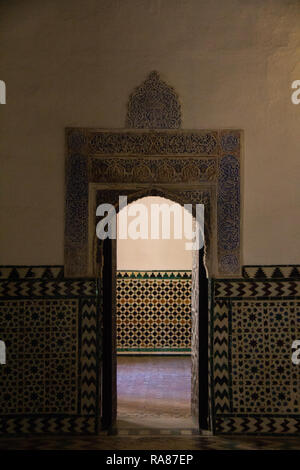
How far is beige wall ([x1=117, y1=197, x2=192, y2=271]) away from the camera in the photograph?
7504 millimetres

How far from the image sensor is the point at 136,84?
445 centimetres

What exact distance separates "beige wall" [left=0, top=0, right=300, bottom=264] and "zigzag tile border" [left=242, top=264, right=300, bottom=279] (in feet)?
0.16

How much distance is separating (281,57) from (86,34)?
4.91 ft

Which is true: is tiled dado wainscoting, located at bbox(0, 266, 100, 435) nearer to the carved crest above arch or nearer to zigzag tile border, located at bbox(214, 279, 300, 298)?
zigzag tile border, located at bbox(214, 279, 300, 298)

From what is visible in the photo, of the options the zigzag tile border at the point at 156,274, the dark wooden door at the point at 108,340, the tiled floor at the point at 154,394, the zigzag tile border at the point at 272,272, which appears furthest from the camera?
the zigzag tile border at the point at 156,274

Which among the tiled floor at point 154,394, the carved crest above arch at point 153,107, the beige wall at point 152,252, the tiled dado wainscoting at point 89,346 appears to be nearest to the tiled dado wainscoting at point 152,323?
the tiled floor at point 154,394

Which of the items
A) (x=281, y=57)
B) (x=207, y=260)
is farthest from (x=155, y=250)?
(x=281, y=57)

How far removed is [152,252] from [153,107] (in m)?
3.37

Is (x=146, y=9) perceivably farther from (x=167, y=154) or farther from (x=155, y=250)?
(x=155, y=250)

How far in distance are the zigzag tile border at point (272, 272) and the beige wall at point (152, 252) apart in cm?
303

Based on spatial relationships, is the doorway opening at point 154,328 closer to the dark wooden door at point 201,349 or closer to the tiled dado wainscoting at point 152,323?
the tiled dado wainscoting at point 152,323

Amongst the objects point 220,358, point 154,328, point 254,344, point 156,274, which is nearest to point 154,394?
point 220,358

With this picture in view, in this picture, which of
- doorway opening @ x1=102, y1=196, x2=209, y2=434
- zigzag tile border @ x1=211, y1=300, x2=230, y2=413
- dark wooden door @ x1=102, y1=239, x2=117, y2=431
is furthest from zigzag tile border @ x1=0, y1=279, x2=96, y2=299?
zigzag tile border @ x1=211, y1=300, x2=230, y2=413

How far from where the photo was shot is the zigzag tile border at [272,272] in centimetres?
440
